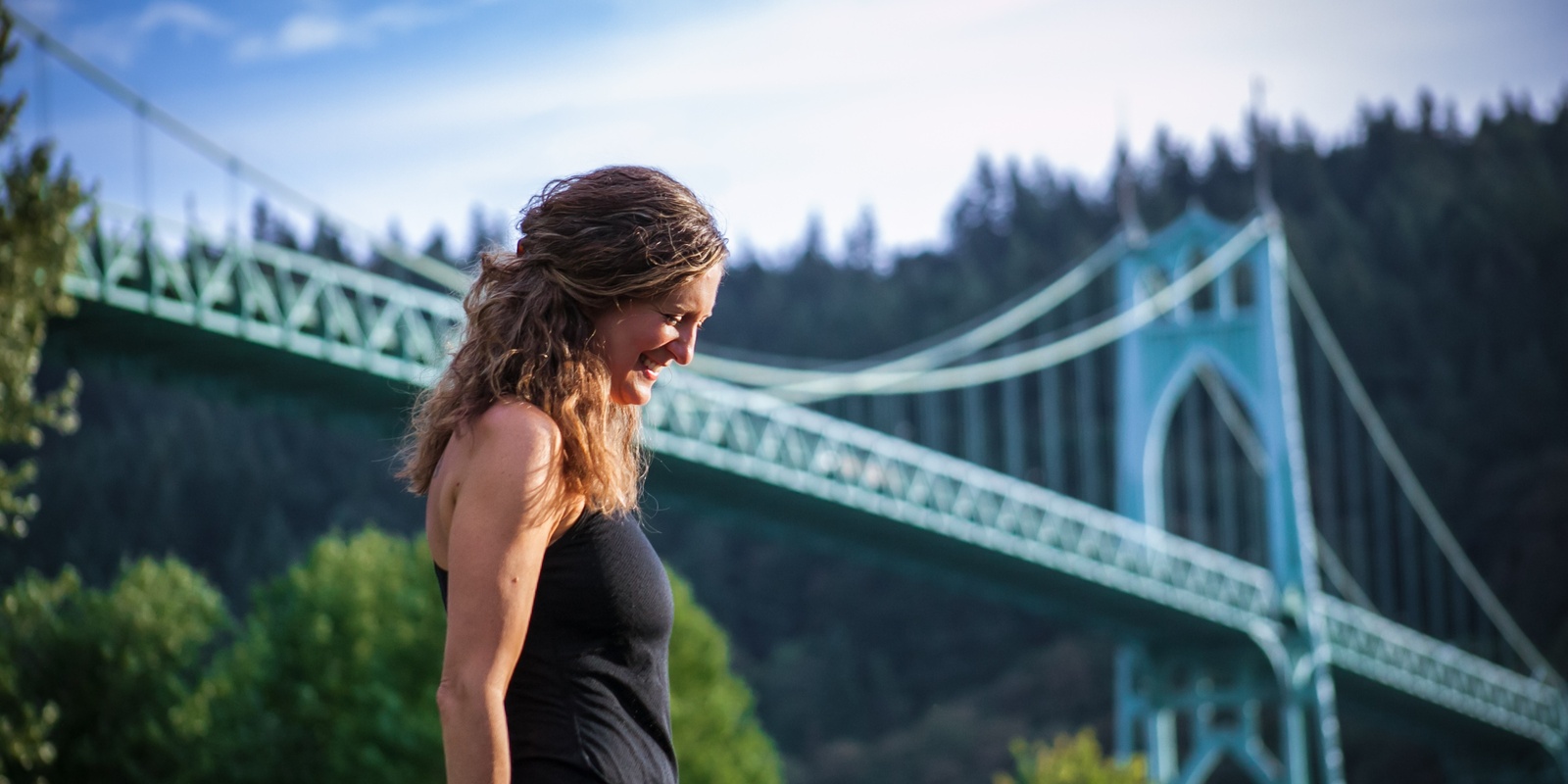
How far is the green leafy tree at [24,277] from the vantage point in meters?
6.47

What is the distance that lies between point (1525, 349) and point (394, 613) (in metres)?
32.6

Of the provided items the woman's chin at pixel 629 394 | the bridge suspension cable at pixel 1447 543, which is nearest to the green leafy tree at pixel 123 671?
the woman's chin at pixel 629 394

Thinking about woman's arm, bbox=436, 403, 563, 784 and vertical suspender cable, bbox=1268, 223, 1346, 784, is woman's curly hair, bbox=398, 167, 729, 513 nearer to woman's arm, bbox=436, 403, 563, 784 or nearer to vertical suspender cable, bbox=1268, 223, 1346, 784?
woman's arm, bbox=436, 403, 563, 784

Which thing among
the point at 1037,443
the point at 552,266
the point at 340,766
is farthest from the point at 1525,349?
the point at 552,266

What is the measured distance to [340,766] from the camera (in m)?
20.5

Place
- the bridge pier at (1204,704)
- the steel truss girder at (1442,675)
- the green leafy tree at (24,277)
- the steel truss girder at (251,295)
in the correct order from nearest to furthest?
1. the green leafy tree at (24,277)
2. the steel truss girder at (251,295)
3. the bridge pier at (1204,704)
4. the steel truss girder at (1442,675)

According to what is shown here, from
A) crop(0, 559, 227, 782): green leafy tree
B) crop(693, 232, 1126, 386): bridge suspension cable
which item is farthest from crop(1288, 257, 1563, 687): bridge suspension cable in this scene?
crop(0, 559, 227, 782): green leafy tree

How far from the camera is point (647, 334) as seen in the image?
6.19ft

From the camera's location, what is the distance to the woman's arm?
5.64 feet

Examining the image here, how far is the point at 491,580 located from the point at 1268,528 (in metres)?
28.5

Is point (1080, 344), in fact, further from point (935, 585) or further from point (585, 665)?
point (585, 665)

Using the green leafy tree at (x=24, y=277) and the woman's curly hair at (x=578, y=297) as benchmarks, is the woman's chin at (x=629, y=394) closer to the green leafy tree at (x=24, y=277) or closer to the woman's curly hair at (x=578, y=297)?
the woman's curly hair at (x=578, y=297)

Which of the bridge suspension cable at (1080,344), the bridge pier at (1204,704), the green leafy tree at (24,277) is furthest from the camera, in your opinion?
the bridge suspension cable at (1080,344)

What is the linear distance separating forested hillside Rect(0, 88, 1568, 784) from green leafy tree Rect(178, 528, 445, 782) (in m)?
14.0
